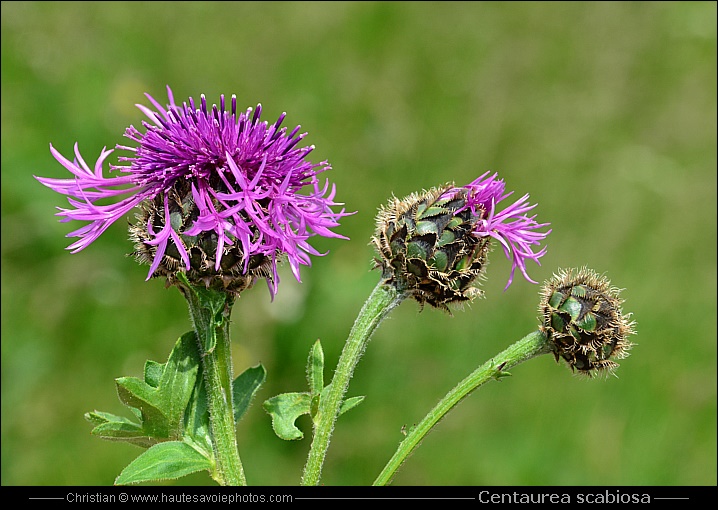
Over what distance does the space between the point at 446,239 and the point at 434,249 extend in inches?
2.2

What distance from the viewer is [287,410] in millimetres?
2572

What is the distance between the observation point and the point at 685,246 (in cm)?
786

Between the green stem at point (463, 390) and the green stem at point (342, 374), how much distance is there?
0.72ft

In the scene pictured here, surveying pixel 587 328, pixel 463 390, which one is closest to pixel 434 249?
pixel 463 390

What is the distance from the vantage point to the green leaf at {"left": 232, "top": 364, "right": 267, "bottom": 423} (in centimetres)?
268

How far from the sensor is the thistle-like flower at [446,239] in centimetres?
266

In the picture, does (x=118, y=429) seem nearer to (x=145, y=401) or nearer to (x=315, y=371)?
(x=145, y=401)

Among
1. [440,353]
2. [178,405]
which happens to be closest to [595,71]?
[440,353]

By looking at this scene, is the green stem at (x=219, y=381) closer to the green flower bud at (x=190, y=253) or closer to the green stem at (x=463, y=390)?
the green flower bud at (x=190, y=253)

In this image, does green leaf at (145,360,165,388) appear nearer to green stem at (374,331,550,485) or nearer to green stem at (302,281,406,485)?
green stem at (302,281,406,485)

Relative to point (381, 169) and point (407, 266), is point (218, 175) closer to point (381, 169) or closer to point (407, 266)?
point (407, 266)

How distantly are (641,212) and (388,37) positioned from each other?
11.4 ft

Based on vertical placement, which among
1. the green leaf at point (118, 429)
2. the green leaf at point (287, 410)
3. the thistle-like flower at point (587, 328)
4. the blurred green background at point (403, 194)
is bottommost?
the green leaf at point (118, 429)

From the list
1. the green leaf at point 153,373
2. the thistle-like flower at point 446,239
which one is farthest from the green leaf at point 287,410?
the thistle-like flower at point 446,239
